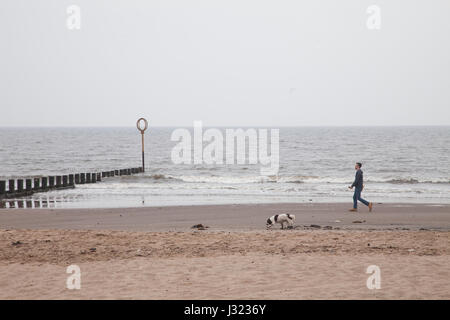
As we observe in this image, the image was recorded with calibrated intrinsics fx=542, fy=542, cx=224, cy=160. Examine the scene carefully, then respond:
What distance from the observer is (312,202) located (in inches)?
886

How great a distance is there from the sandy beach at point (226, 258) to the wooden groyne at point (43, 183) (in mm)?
9663

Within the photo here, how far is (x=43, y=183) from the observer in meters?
29.9

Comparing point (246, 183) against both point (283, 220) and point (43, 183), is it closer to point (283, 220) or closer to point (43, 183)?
point (43, 183)

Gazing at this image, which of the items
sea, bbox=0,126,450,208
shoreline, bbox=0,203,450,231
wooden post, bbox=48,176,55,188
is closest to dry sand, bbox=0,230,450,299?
shoreline, bbox=0,203,450,231

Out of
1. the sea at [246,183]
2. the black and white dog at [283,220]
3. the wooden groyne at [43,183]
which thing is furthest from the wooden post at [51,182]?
the black and white dog at [283,220]

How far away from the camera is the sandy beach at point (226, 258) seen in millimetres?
8148

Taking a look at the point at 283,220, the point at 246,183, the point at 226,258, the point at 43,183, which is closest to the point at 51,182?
the point at 43,183

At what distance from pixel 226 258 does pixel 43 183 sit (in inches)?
861

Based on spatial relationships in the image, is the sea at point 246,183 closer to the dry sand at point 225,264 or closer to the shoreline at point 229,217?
the shoreline at point 229,217

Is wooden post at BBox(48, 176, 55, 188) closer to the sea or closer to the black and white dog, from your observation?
the sea

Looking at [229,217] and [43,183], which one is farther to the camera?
[43,183]

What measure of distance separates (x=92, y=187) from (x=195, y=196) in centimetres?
876
